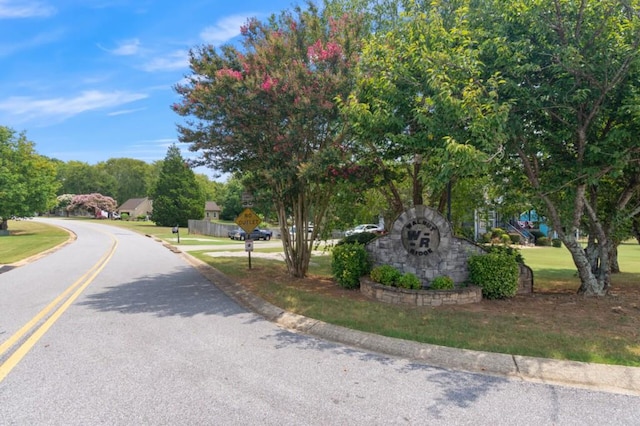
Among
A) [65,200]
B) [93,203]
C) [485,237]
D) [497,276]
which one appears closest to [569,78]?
[497,276]

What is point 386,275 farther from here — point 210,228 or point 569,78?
point 210,228

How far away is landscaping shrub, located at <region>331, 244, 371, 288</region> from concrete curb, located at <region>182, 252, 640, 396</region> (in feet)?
10.2

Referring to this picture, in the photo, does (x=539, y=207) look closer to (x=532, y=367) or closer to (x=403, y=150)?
(x=403, y=150)

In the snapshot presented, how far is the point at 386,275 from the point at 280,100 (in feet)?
14.4

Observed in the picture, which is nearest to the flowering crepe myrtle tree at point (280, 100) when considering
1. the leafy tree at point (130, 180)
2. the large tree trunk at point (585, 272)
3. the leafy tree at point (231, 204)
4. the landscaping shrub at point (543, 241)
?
the large tree trunk at point (585, 272)

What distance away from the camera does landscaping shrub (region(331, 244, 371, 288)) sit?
9.58 meters

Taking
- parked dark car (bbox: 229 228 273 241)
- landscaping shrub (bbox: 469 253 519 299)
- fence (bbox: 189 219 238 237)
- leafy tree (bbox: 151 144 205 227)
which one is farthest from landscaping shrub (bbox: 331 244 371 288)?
leafy tree (bbox: 151 144 205 227)

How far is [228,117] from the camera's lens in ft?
30.5

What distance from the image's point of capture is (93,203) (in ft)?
309

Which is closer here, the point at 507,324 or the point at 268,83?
the point at 507,324

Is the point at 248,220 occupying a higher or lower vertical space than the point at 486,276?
higher

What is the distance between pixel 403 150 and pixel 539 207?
4803 mm

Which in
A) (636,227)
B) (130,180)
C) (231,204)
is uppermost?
(130,180)

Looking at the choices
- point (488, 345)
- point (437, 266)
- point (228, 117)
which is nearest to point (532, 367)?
point (488, 345)
